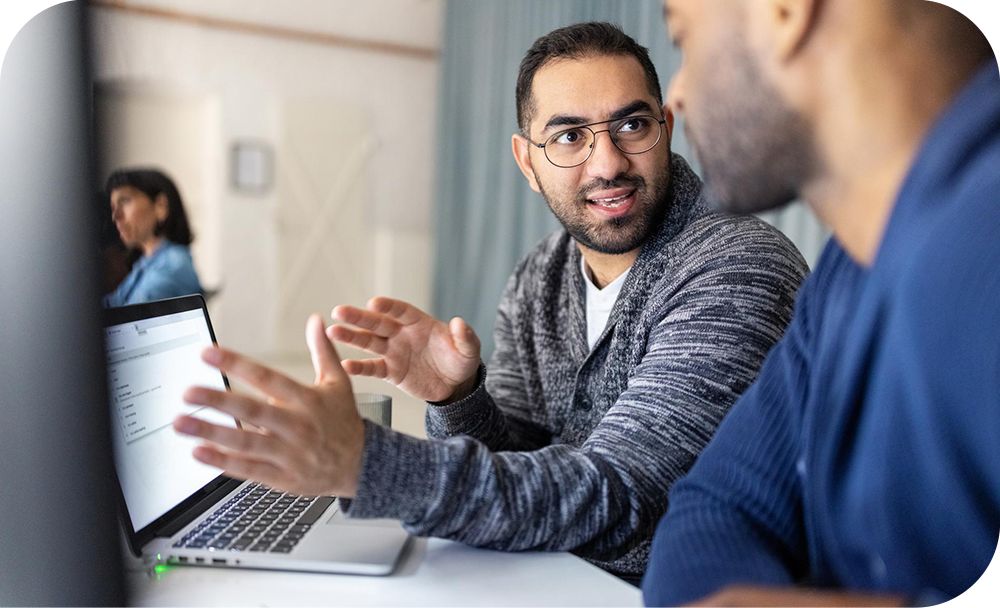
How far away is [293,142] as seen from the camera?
207 inches

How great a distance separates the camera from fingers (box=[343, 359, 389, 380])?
985 millimetres

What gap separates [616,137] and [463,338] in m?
0.45

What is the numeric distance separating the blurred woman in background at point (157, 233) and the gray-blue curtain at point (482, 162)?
1638mm

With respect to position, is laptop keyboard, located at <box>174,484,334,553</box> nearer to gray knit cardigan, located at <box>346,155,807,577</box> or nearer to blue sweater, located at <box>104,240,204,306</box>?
gray knit cardigan, located at <box>346,155,807,577</box>

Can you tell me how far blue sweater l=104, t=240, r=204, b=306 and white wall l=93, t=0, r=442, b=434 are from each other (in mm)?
2712

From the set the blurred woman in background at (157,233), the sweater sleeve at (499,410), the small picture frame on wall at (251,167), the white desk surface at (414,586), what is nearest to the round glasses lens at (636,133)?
the sweater sleeve at (499,410)

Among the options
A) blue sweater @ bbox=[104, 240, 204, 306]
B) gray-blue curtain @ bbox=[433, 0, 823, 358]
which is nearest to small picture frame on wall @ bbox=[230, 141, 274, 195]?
gray-blue curtain @ bbox=[433, 0, 823, 358]

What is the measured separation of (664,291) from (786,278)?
0.51ft

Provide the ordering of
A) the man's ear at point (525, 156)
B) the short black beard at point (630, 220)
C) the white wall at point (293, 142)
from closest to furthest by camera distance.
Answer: the short black beard at point (630, 220) → the man's ear at point (525, 156) → the white wall at point (293, 142)

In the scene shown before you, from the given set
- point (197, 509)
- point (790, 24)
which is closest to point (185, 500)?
point (197, 509)

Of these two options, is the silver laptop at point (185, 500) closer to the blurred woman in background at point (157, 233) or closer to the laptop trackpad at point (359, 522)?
the laptop trackpad at point (359, 522)

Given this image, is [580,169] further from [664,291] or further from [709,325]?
[709,325]

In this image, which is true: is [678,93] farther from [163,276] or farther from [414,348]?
[163,276]

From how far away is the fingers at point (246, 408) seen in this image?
24.6 inches
